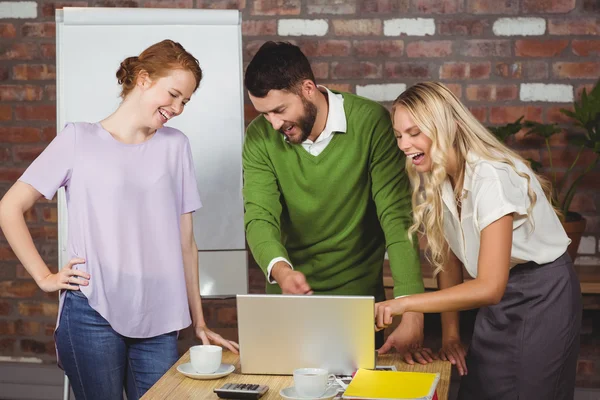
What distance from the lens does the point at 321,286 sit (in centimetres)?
221

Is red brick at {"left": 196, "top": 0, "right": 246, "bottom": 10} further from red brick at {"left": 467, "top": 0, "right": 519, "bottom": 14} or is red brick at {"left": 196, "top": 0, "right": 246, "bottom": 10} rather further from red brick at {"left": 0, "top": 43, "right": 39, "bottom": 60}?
red brick at {"left": 467, "top": 0, "right": 519, "bottom": 14}

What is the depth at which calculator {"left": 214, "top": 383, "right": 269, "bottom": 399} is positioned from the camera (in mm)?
1520

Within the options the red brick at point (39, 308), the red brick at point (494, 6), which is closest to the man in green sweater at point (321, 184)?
the red brick at point (494, 6)

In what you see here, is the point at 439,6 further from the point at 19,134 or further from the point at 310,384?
the point at 310,384

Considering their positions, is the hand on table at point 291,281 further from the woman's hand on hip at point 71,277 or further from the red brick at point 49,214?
the red brick at point 49,214

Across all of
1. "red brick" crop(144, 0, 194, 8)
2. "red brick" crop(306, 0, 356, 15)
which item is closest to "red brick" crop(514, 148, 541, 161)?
"red brick" crop(306, 0, 356, 15)

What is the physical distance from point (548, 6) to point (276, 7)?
39.8 inches

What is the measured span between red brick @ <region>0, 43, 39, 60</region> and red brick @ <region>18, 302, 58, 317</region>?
1007 mm

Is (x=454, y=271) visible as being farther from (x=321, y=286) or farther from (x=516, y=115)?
(x=516, y=115)

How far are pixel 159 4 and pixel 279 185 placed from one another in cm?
131

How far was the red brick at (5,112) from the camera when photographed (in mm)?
3270

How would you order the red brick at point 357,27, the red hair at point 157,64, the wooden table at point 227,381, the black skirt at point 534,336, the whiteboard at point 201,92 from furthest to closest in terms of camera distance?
the red brick at point 357,27 → the whiteboard at point 201,92 → the red hair at point 157,64 → the black skirt at point 534,336 → the wooden table at point 227,381

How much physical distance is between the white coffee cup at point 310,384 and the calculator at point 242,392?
0.24 feet

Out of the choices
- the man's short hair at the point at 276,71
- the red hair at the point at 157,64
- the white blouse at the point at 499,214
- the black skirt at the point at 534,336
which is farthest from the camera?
the man's short hair at the point at 276,71
